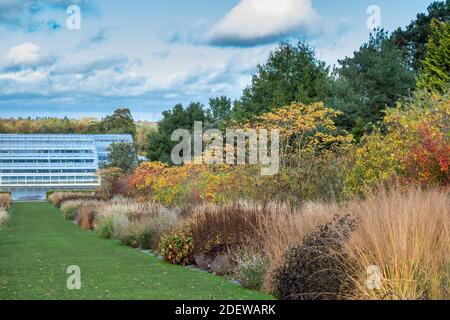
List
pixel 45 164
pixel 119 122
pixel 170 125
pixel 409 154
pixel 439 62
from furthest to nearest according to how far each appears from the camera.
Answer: pixel 119 122 < pixel 45 164 < pixel 170 125 < pixel 439 62 < pixel 409 154

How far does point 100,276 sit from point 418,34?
36694 millimetres

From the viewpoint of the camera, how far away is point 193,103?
58.9 metres

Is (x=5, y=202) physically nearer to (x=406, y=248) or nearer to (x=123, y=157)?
(x=123, y=157)

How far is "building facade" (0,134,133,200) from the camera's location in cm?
6694

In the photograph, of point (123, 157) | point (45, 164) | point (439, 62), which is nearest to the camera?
point (439, 62)

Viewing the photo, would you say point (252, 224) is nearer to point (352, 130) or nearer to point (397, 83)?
point (352, 130)

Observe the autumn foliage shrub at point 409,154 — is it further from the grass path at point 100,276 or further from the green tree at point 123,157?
the green tree at point 123,157

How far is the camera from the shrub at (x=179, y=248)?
1321 cm

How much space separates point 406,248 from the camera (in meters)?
7.39

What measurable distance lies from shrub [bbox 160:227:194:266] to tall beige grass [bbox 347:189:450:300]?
5714 millimetres
